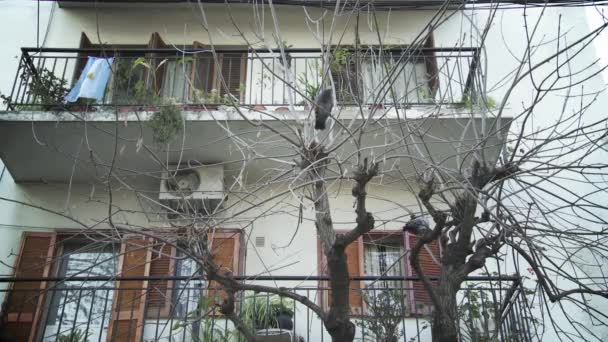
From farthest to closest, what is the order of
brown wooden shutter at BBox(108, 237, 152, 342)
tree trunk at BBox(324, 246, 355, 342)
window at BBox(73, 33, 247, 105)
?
window at BBox(73, 33, 247, 105), brown wooden shutter at BBox(108, 237, 152, 342), tree trunk at BBox(324, 246, 355, 342)

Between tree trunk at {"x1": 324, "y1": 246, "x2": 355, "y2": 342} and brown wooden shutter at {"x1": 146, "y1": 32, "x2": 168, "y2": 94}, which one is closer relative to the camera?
tree trunk at {"x1": 324, "y1": 246, "x2": 355, "y2": 342}

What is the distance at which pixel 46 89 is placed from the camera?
6984mm

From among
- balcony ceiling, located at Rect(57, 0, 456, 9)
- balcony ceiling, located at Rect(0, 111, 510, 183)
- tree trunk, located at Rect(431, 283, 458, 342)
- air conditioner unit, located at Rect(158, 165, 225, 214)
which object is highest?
balcony ceiling, located at Rect(57, 0, 456, 9)

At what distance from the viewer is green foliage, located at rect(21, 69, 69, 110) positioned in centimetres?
691

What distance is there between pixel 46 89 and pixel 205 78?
7.12 feet

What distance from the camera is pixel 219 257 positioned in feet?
22.1

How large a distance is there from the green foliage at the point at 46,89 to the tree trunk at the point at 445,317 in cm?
514

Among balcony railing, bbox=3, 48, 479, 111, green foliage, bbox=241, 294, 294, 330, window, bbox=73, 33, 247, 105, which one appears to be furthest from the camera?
window, bbox=73, 33, 247, 105

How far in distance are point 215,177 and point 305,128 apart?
2.76 meters

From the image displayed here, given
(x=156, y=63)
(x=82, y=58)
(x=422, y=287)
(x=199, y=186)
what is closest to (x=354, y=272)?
(x=422, y=287)

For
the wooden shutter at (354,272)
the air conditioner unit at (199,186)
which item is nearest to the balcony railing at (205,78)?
the air conditioner unit at (199,186)

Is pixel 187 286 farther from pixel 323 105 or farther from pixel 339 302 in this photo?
pixel 323 105

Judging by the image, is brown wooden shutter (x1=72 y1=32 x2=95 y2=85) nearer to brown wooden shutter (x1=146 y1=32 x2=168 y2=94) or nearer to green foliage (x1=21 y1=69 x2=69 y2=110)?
green foliage (x1=21 y1=69 x2=69 y2=110)

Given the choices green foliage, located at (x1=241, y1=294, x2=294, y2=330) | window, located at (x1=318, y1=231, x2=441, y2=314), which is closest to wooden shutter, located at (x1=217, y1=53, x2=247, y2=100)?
window, located at (x1=318, y1=231, x2=441, y2=314)
